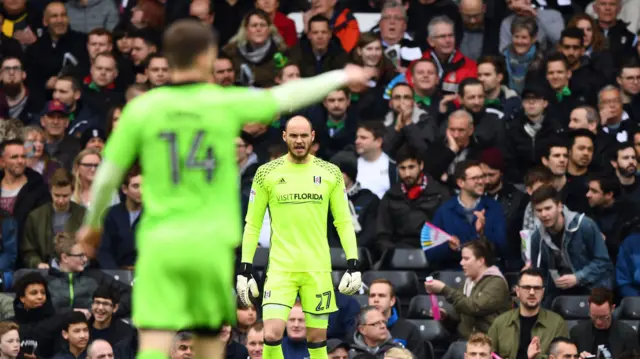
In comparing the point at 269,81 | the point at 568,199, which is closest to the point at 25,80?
the point at 269,81

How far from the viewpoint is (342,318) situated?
613 inches

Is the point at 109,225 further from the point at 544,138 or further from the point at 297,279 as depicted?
the point at 544,138

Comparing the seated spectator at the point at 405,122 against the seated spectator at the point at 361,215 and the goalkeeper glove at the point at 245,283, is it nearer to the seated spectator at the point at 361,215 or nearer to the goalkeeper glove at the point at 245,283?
the seated spectator at the point at 361,215

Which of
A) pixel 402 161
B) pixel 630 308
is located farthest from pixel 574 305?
pixel 402 161

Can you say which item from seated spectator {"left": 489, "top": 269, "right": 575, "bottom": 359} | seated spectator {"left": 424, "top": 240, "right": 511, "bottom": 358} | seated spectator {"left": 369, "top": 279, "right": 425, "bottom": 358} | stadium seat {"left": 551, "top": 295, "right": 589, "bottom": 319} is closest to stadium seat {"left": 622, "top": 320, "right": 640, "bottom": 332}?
stadium seat {"left": 551, "top": 295, "right": 589, "bottom": 319}

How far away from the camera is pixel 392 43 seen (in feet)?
64.8

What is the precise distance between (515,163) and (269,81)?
336 centimetres

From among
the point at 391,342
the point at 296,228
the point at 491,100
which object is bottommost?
the point at 391,342

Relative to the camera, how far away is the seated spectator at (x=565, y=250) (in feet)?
52.4

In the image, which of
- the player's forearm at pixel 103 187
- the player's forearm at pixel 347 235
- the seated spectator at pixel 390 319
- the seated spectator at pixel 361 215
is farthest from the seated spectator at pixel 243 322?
the player's forearm at pixel 103 187

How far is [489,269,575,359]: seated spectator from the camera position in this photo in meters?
15.0

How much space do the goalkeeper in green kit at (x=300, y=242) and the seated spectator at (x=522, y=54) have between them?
6.50 m

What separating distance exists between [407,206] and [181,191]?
8.67 meters

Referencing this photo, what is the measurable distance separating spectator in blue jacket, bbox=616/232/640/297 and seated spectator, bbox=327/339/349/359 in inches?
136
